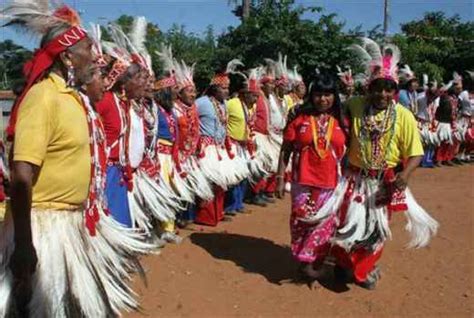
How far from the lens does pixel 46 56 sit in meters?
3.08

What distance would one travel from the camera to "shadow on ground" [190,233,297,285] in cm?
601

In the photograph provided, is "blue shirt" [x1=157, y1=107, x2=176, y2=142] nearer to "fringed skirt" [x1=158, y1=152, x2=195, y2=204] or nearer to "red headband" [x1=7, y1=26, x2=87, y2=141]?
"fringed skirt" [x1=158, y1=152, x2=195, y2=204]

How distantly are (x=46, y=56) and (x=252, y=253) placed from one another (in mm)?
3992

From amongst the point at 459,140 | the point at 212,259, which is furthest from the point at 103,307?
the point at 459,140

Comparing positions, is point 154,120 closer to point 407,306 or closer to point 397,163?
point 397,163

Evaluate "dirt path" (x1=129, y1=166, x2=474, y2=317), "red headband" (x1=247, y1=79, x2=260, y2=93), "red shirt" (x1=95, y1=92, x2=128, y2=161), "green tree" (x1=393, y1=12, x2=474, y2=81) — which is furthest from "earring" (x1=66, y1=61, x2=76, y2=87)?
"green tree" (x1=393, y1=12, x2=474, y2=81)

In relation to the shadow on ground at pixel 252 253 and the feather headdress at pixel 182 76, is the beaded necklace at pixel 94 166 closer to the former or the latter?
the shadow on ground at pixel 252 253

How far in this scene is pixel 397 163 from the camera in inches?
211

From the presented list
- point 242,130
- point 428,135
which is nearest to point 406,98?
point 428,135

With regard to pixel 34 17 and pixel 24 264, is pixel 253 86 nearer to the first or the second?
pixel 34 17

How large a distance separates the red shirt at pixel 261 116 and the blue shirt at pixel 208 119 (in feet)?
4.84

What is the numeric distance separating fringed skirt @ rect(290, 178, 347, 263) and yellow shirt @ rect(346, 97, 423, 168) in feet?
1.17

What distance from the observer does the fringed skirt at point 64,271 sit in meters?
3.11

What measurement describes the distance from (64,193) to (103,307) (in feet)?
2.06
